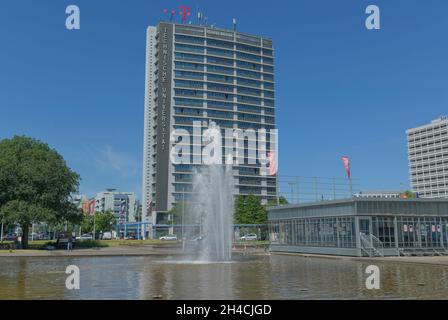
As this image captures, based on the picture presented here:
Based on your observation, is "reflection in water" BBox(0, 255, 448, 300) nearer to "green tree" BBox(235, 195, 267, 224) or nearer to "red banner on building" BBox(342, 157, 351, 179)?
"red banner on building" BBox(342, 157, 351, 179)

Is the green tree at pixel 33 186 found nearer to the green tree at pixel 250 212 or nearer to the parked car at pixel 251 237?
the parked car at pixel 251 237

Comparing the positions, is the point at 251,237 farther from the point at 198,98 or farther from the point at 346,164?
the point at 198,98

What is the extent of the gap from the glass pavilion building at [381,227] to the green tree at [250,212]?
68.8 m

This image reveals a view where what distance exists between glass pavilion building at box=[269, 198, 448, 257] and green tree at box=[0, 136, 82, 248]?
36586 millimetres

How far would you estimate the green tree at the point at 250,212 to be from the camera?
396ft

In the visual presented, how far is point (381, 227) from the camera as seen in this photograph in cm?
4522

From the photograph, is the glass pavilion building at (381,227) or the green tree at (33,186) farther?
the green tree at (33,186)

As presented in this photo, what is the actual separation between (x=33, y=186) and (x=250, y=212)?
7023cm

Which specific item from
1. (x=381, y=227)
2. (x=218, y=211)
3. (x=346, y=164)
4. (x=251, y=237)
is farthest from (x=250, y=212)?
(x=218, y=211)

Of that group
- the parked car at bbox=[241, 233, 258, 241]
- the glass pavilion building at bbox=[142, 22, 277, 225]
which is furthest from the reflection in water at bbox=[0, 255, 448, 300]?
the glass pavilion building at bbox=[142, 22, 277, 225]

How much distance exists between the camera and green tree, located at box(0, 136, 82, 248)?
2325 inches

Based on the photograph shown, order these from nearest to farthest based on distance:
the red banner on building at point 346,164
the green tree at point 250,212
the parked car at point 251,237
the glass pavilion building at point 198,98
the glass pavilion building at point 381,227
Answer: the glass pavilion building at point 381,227 < the red banner on building at point 346,164 < the parked car at point 251,237 < the green tree at point 250,212 < the glass pavilion building at point 198,98

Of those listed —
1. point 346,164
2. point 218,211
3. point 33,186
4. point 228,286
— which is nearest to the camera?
point 228,286

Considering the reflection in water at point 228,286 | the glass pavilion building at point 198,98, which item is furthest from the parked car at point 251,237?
the reflection in water at point 228,286
